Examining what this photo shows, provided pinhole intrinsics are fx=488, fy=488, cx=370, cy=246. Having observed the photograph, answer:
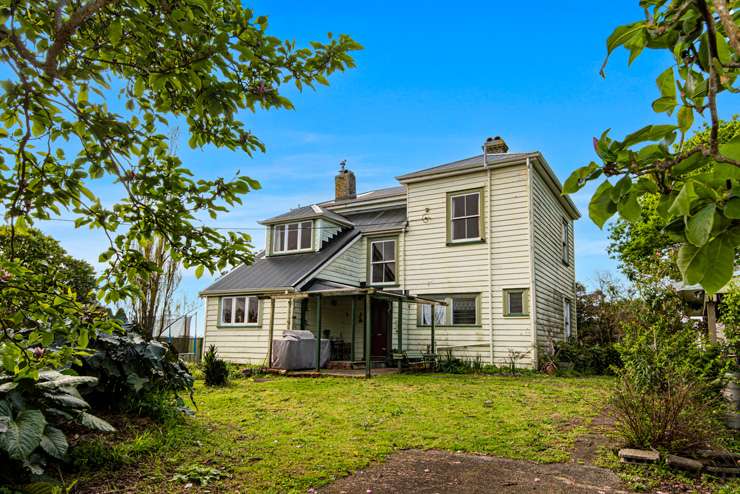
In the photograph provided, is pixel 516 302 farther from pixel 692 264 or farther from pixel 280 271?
pixel 692 264

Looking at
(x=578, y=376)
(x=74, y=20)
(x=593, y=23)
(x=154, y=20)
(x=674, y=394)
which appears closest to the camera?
(x=74, y=20)

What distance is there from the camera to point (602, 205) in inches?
47.1

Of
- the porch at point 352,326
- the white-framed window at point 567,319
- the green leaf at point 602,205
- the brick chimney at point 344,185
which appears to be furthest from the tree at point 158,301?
the green leaf at point 602,205

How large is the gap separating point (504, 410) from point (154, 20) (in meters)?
7.56

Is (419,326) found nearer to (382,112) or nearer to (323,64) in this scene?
(382,112)

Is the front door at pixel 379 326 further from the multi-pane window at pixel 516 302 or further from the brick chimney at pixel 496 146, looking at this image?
the brick chimney at pixel 496 146

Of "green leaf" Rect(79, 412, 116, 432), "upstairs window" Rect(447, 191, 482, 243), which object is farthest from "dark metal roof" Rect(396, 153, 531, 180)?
"green leaf" Rect(79, 412, 116, 432)

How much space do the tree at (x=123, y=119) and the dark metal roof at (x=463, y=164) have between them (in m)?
13.4

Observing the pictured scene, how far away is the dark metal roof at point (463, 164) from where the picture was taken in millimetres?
16422

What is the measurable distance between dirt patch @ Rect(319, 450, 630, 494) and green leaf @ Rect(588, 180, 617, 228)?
156 inches

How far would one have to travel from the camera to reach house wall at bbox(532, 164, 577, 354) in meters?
16.0

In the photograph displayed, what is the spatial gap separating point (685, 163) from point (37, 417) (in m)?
4.85

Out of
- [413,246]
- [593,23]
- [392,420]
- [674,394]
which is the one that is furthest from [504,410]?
[413,246]

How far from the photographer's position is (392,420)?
7.52 metres
